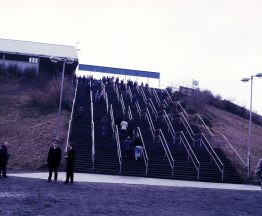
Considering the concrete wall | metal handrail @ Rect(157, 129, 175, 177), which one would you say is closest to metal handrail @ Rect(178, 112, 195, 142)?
metal handrail @ Rect(157, 129, 175, 177)

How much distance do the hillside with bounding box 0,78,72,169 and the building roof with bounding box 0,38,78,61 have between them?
5.40 metres

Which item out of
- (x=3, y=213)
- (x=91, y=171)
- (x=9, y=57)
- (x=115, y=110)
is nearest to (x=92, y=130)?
(x=91, y=171)

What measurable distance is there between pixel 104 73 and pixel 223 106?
14.0 meters

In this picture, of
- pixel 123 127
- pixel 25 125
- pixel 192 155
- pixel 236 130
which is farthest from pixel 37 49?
pixel 192 155

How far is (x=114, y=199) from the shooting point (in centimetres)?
1342

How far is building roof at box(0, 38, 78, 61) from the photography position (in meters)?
47.3

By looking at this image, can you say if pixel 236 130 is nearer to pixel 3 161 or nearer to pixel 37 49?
pixel 3 161

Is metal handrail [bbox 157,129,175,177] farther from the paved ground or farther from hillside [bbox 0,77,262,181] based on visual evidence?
the paved ground

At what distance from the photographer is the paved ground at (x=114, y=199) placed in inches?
437

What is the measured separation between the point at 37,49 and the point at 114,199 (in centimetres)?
3884

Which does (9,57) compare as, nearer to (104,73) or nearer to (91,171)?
(104,73)

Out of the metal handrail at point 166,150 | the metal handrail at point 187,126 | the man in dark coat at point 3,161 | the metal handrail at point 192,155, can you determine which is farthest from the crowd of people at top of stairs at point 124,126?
the man in dark coat at point 3,161

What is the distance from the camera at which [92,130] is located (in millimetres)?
26531

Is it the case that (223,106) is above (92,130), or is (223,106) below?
above
